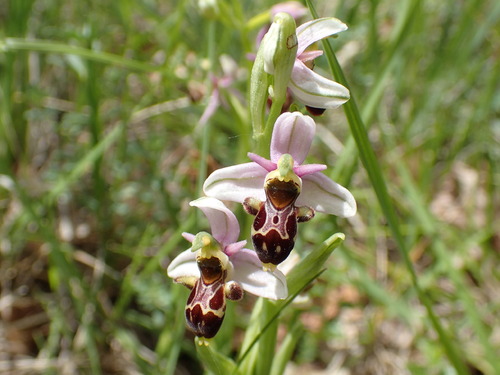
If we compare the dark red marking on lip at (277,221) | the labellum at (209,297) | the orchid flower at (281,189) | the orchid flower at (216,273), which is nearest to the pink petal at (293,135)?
the orchid flower at (281,189)

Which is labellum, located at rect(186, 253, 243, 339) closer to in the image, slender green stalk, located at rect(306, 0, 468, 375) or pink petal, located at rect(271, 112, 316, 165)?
pink petal, located at rect(271, 112, 316, 165)

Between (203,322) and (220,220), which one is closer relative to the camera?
(203,322)

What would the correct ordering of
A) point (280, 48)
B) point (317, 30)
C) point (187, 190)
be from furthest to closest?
point (187, 190) < point (317, 30) < point (280, 48)

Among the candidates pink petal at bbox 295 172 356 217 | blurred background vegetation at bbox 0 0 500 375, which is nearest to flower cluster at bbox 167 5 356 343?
pink petal at bbox 295 172 356 217

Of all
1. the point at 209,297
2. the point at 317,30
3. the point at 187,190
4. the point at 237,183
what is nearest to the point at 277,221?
the point at 237,183

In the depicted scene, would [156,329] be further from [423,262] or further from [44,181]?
[423,262]

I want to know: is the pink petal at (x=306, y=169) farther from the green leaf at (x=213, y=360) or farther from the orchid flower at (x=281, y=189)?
the green leaf at (x=213, y=360)

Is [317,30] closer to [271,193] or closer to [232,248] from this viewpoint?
[271,193]
